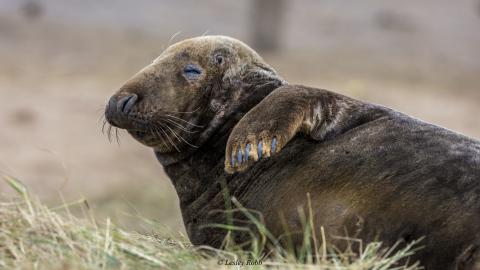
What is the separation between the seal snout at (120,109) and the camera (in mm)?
4996

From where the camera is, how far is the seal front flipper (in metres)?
4.43

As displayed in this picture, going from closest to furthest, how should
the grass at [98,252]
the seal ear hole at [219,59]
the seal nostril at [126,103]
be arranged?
the grass at [98,252] → the seal nostril at [126,103] → the seal ear hole at [219,59]

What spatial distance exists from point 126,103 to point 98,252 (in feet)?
4.34

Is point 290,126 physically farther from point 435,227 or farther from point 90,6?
point 90,6

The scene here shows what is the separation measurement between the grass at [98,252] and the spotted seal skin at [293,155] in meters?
0.20

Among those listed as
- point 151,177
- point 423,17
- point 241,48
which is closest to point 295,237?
point 241,48

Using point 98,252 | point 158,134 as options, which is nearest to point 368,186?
point 158,134

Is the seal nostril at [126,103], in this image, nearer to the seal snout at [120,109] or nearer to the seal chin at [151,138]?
the seal snout at [120,109]

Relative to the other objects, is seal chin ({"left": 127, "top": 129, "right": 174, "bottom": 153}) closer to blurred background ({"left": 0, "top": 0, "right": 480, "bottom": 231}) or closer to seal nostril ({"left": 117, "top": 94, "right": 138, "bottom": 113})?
seal nostril ({"left": 117, "top": 94, "right": 138, "bottom": 113})

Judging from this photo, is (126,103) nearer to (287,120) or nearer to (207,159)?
(207,159)

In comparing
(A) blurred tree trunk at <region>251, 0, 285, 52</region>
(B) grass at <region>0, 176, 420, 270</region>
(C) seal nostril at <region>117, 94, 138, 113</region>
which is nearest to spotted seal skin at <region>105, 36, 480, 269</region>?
(C) seal nostril at <region>117, 94, 138, 113</region>

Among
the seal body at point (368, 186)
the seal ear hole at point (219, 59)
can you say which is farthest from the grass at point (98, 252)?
the seal ear hole at point (219, 59)

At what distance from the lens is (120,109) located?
4.99 meters

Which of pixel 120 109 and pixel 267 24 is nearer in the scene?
pixel 120 109
